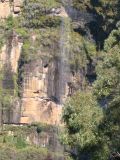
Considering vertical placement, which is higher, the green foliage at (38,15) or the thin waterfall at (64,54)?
the green foliage at (38,15)

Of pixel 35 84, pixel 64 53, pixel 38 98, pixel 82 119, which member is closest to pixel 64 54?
pixel 64 53

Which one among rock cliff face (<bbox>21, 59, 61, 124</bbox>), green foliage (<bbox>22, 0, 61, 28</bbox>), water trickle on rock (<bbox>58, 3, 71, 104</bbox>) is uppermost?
green foliage (<bbox>22, 0, 61, 28</bbox>)

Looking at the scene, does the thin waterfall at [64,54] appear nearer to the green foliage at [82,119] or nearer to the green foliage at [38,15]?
the green foliage at [38,15]

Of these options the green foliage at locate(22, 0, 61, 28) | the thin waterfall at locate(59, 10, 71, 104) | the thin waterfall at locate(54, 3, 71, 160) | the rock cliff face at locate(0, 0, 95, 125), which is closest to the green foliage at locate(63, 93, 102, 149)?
the rock cliff face at locate(0, 0, 95, 125)

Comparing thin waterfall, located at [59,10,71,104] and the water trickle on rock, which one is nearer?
the water trickle on rock

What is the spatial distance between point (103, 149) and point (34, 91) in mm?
41457

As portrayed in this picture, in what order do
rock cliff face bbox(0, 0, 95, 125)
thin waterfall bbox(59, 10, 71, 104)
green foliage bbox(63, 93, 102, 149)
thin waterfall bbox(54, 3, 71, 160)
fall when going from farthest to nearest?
thin waterfall bbox(59, 10, 71, 104) → thin waterfall bbox(54, 3, 71, 160) → rock cliff face bbox(0, 0, 95, 125) → green foliage bbox(63, 93, 102, 149)

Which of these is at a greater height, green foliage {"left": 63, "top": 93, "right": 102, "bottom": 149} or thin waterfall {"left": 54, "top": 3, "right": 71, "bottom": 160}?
green foliage {"left": 63, "top": 93, "right": 102, "bottom": 149}

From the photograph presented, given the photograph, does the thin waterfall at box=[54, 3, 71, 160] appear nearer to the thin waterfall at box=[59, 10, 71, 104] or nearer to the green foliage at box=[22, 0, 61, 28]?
the thin waterfall at box=[59, 10, 71, 104]

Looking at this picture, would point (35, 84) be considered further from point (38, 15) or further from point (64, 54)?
point (38, 15)

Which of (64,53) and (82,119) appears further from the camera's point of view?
(64,53)

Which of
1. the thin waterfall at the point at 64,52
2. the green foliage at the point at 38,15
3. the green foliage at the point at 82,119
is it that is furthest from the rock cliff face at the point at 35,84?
the green foliage at the point at 82,119

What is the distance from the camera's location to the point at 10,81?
2393 inches

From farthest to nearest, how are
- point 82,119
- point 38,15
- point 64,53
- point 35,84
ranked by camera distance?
1. point 38,15
2. point 64,53
3. point 35,84
4. point 82,119
